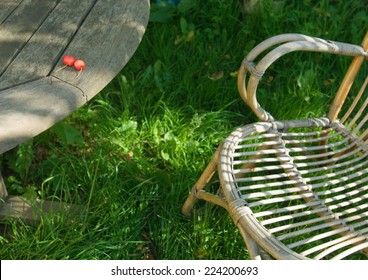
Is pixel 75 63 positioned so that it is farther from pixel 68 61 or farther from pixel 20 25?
pixel 20 25

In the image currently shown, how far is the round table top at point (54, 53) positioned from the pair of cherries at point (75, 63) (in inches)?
0.5

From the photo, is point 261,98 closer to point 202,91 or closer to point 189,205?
point 202,91

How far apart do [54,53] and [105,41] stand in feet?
0.44

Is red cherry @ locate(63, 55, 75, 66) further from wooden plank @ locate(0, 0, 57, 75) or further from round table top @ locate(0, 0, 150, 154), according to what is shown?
wooden plank @ locate(0, 0, 57, 75)

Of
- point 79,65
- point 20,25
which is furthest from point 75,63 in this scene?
point 20,25

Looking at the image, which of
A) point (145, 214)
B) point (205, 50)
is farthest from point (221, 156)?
point (205, 50)

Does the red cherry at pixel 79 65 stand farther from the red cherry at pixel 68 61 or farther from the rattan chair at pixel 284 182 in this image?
the rattan chair at pixel 284 182

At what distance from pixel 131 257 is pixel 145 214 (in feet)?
0.63

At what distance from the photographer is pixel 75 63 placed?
143 centimetres

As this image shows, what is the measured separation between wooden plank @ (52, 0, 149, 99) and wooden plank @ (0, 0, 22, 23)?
0.22 meters

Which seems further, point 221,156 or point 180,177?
point 180,177

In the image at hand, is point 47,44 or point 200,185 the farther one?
point 200,185

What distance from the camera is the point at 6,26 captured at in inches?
61.8

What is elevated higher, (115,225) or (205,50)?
(205,50)
